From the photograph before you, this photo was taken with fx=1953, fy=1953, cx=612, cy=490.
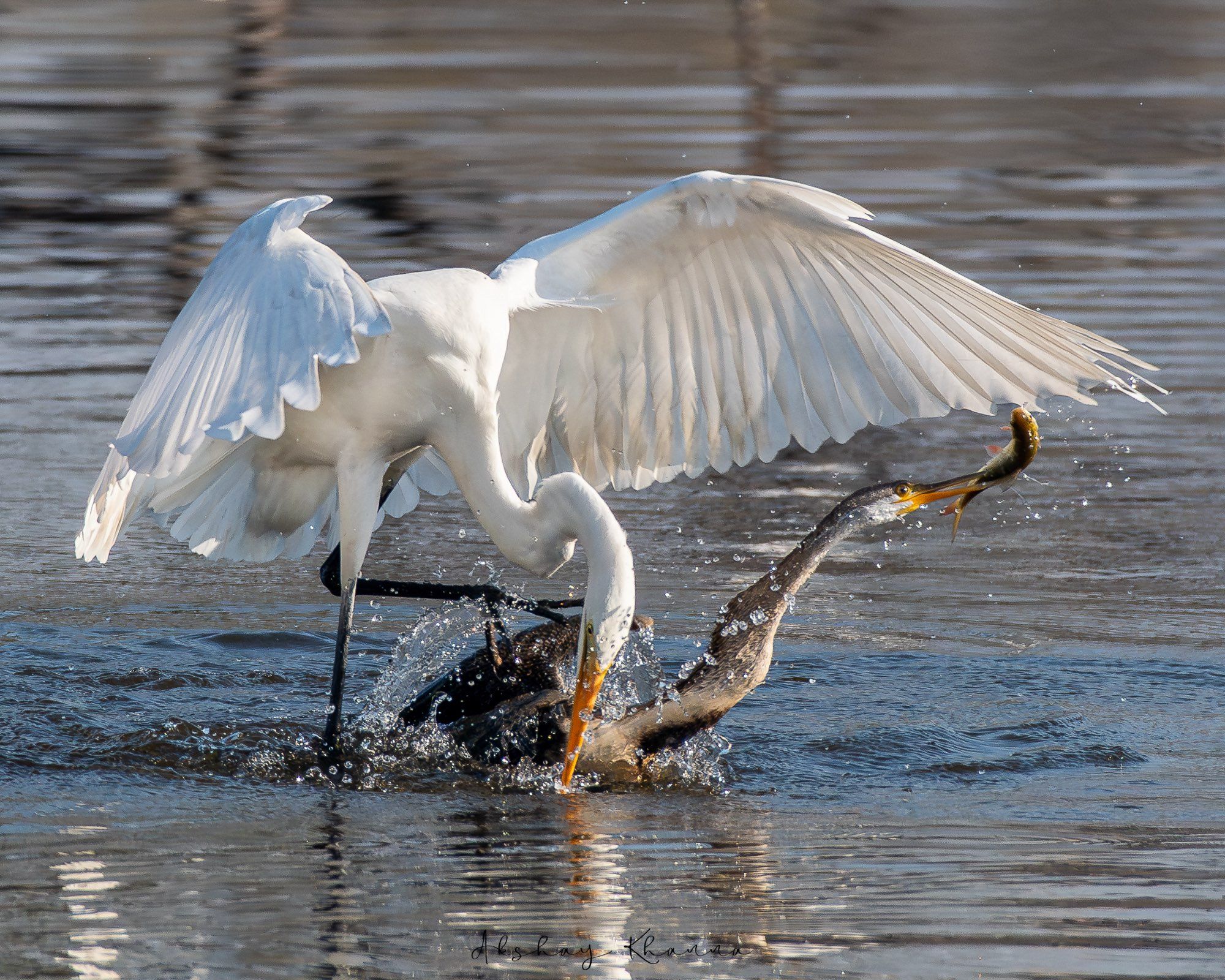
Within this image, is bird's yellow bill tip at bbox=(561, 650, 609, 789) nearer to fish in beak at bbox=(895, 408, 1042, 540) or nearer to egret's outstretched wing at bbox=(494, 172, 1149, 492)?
fish in beak at bbox=(895, 408, 1042, 540)

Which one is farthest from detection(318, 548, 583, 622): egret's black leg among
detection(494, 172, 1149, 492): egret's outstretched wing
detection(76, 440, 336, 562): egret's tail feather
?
detection(494, 172, 1149, 492): egret's outstretched wing

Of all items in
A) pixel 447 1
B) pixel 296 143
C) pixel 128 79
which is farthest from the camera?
pixel 447 1

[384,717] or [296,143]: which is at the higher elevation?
[296,143]

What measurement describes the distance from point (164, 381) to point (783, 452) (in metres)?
5.39

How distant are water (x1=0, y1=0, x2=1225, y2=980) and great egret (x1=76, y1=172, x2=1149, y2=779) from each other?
583 mm

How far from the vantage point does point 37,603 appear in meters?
7.89

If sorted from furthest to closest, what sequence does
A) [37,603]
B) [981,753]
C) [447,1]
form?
[447,1] → [37,603] → [981,753]

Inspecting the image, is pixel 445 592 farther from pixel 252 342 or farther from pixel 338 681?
pixel 252 342

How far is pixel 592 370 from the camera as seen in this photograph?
750 cm

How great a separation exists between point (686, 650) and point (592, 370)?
113cm

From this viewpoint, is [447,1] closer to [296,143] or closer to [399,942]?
[296,143]

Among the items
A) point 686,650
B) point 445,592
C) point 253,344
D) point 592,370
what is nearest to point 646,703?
point 686,650

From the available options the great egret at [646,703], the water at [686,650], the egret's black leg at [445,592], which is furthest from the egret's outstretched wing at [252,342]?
the egret's black leg at [445,592]

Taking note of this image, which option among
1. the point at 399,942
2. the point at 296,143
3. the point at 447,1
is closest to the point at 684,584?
the point at 399,942
